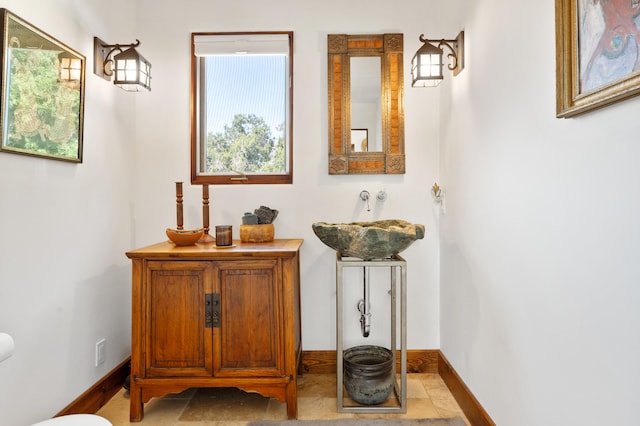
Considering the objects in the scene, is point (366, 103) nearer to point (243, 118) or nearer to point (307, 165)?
point (307, 165)

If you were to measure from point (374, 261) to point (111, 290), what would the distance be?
1.58 metres

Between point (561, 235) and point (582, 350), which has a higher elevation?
point (561, 235)

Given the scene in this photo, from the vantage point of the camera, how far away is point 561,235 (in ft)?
3.86

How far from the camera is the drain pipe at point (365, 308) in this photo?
2.37 m

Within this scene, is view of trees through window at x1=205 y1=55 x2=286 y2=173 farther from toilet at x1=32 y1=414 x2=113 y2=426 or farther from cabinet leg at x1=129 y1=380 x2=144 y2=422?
toilet at x1=32 y1=414 x2=113 y2=426

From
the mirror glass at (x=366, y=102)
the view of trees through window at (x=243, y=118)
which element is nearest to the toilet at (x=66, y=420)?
the view of trees through window at (x=243, y=118)

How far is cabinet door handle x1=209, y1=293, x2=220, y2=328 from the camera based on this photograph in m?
1.98

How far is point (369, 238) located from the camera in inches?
75.5

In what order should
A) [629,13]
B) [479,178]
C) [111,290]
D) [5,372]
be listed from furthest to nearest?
[111,290] < [479,178] < [5,372] < [629,13]

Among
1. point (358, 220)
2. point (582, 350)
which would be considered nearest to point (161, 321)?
point (358, 220)

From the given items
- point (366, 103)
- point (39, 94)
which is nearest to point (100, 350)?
point (39, 94)

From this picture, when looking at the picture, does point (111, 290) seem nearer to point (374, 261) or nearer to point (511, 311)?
point (374, 261)

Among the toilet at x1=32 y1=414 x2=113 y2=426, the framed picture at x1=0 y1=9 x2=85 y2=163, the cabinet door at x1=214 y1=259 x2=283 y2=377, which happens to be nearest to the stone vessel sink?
the cabinet door at x1=214 y1=259 x2=283 y2=377

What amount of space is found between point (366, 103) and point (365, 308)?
1354 mm
